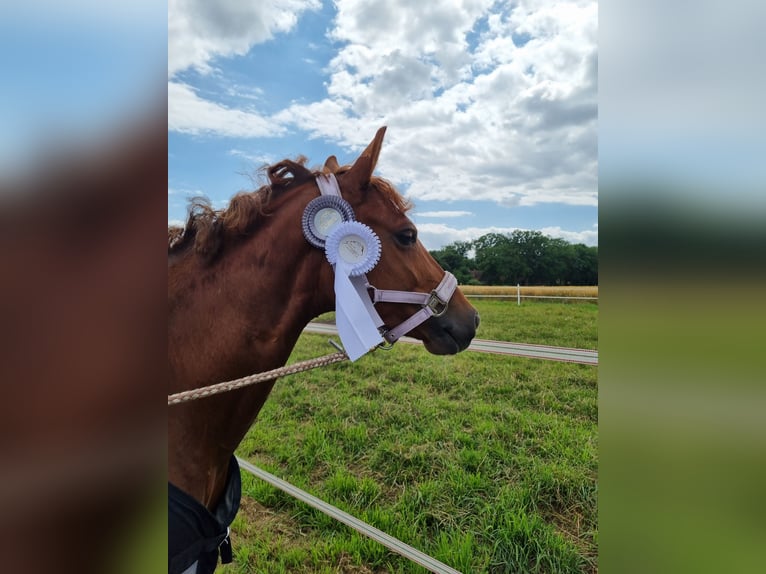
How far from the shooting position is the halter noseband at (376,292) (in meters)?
1.65

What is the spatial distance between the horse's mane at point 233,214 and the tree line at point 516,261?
9.72ft

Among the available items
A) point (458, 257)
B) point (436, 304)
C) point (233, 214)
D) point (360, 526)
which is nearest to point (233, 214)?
point (233, 214)

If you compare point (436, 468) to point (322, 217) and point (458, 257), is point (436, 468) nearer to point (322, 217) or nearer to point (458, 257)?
point (322, 217)

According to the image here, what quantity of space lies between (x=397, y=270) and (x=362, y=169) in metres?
0.49

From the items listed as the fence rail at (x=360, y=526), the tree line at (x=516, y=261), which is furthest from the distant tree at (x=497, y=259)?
the fence rail at (x=360, y=526)

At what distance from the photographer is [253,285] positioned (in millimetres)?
1557

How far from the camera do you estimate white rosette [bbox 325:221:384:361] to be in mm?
1614

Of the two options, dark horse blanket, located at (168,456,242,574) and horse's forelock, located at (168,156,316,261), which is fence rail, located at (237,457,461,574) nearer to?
dark horse blanket, located at (168,456,242,574)

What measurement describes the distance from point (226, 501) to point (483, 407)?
302 cm

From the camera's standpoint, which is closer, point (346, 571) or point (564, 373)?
point (346, 571)
